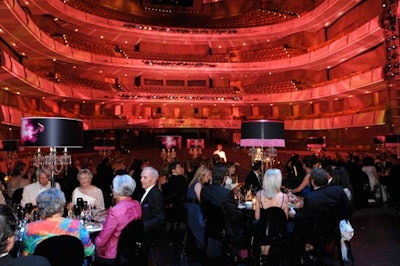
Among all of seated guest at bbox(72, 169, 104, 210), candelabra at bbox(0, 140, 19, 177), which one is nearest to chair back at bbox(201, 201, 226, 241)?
seated guest at bbox(72, 169, 104, 210)

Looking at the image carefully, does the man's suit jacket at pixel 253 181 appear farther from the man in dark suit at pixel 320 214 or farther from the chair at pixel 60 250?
the chair at pixel 60 250

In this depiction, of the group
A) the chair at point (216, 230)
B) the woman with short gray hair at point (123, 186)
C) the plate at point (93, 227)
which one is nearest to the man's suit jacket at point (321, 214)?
the chair at point (216, 230)

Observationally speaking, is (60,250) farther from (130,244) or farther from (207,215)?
(207,215)

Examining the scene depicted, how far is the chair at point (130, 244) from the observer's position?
396 cm

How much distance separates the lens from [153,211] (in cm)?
493

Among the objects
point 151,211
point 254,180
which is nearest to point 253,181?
point 254,180

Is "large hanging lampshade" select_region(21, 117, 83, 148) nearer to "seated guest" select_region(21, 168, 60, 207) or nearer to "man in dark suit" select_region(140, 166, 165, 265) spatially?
"man in dark suit" select_region(140, 166, 165, 265)

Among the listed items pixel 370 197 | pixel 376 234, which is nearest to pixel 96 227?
pixel 376 234

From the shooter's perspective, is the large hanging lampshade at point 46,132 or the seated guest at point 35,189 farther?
the seated guest at point 35,189

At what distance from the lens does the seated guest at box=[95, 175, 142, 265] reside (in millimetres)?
4078

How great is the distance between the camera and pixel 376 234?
8.02 meters

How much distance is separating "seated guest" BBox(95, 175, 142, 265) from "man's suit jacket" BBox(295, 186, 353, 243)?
2317 millimetres

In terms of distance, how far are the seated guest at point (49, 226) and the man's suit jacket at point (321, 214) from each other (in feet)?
9.53

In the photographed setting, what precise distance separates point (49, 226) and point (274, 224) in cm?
272
